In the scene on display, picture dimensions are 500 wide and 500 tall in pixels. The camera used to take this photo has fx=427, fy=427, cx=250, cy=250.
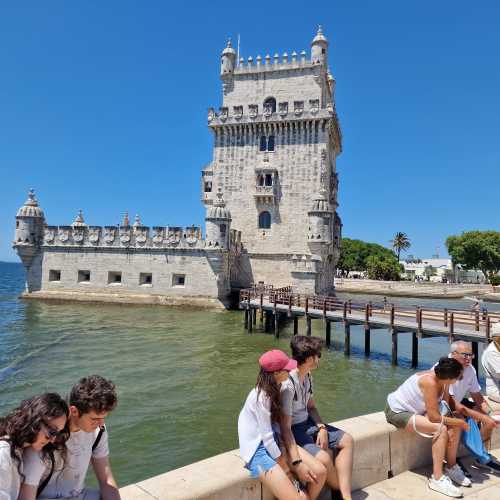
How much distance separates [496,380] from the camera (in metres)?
6.28

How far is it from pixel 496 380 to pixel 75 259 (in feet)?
109

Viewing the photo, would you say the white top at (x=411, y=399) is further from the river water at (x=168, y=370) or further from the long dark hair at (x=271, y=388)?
Answer: the river water at (x=168, y=370)

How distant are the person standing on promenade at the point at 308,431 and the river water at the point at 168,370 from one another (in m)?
4.76

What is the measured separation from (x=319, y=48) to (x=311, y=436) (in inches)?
1322

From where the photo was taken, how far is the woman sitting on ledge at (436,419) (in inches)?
187

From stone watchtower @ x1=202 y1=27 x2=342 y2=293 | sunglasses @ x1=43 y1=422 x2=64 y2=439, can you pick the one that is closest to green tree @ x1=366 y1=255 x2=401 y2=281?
stone watchtower @ x1=202 y1=27 x2=342 y2=293

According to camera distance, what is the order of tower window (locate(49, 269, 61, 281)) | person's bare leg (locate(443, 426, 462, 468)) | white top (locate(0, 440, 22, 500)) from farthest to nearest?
tower window (locate(49, 269, 61, 281)) < person's bare leg (locate(443, 426, 462, 468)) < white top (locate(0, 440, 22, 500))

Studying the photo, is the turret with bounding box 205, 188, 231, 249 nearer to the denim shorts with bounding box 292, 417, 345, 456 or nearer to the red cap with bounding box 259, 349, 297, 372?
the denim shorts with bounding box 292, 417, 345, 456

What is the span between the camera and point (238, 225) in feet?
112

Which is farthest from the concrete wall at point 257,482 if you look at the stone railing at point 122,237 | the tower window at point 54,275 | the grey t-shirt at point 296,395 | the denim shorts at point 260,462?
the tower window at point 54,275

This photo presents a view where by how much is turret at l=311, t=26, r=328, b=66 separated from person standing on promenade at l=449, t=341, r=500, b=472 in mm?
31655

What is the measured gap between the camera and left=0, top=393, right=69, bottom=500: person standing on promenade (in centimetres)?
286

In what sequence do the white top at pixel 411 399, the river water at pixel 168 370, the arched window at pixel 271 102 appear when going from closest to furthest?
the white top at pixel 411 399 < the river water at pixel 168 370 < the arched window at pixel 271 102

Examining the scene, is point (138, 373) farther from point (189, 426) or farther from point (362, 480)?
point (362, 480)
